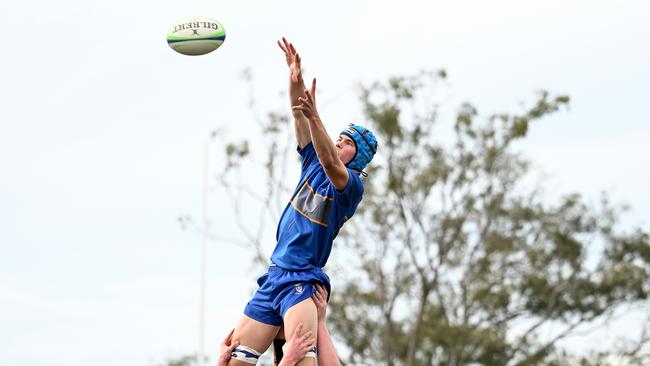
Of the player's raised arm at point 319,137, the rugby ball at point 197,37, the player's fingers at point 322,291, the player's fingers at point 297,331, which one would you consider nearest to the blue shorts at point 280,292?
the player's fingers at point 322,291

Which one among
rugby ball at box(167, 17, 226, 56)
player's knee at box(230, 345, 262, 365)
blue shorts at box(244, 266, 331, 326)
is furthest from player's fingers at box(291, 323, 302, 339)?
rugby ball at box(167, 17, 226, 56)

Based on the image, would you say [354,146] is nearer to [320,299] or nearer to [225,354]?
[320,299]

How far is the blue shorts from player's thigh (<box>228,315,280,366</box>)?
1.4 inches

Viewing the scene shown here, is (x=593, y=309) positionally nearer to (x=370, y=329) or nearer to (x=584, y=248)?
(x=584, y=248)

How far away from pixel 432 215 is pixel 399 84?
3.67m

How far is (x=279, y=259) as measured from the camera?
7.54m

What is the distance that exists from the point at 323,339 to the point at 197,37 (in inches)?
108

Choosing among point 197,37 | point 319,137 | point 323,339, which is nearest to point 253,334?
point 323,339

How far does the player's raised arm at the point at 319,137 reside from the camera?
7066 mm

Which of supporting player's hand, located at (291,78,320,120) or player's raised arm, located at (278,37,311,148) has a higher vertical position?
player's raised arm, located at (278,37,311,148)

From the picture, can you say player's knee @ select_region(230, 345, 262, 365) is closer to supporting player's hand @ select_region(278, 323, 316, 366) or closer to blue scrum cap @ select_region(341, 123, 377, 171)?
supporting player's hand @ select_region(278, 323, 316, 366)

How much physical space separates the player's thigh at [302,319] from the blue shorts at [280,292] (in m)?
0.03

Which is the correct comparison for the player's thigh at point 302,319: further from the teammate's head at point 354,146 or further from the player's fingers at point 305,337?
the teammate's head at point 354,146

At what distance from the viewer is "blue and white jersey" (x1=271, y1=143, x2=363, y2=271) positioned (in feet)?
24.5
